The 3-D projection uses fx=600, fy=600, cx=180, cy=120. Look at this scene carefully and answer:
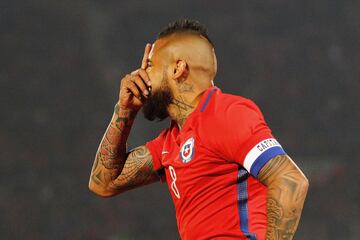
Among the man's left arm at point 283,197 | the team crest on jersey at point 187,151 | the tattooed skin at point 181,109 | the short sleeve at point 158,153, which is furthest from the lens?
the short sleeve at point 158,153

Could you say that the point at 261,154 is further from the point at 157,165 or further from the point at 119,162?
the point at 119,162

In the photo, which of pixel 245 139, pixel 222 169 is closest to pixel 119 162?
pixel 222 169

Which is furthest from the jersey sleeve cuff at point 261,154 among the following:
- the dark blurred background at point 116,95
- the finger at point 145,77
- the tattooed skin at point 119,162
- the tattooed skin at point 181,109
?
the dark blurred background at point 116,95

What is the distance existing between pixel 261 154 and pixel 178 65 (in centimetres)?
56

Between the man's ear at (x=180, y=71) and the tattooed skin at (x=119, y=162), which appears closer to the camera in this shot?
the man's ear at (x=180, y=71)

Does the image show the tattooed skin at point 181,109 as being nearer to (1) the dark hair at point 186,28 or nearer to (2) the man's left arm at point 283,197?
(1) the dark hair at point 186,28

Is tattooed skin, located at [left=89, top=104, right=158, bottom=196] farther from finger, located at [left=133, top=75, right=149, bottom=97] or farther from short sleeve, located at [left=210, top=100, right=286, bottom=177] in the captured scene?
short sleeve, located at [left=210, top=100, right=286, bottom=177]

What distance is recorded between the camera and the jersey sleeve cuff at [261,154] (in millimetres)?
1591

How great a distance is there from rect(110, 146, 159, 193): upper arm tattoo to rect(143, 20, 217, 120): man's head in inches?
9.0

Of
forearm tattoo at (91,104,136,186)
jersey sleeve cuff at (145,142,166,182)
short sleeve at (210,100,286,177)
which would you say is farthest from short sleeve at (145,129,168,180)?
short sleeve at (210,100,286,177)

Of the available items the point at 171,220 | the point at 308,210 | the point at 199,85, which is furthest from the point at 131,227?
the point at 199,85

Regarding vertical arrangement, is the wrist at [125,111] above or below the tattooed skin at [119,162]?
above

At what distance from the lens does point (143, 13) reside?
738 centimetres

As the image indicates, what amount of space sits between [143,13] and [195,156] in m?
5.78
